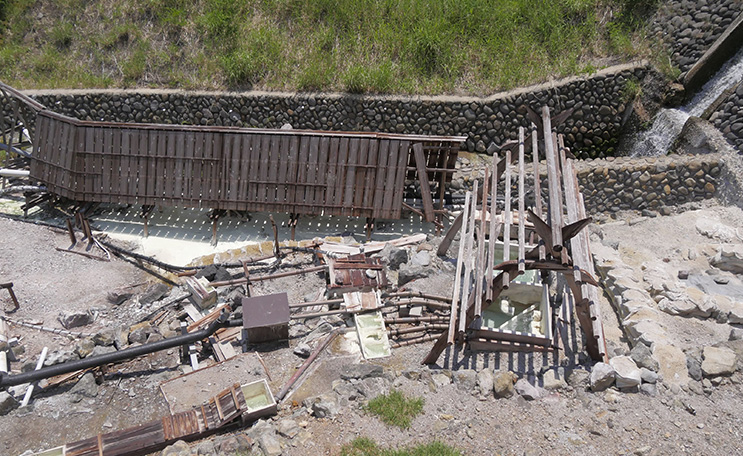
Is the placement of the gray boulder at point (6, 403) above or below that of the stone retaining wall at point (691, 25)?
below

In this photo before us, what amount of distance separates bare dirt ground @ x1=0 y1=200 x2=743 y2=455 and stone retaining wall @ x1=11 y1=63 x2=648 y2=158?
500cm

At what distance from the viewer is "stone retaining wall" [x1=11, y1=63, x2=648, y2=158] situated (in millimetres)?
14953

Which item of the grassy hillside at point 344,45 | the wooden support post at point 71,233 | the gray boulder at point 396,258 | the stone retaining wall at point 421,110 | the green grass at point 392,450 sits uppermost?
the grassy hillside at point 344,45

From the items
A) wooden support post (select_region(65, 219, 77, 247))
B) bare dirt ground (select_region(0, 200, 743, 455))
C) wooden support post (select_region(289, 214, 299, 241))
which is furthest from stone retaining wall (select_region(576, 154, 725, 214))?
wooden support post (select_region(65, 219, 77, 247))

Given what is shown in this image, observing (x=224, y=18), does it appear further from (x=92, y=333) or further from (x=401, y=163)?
(x=92, y=333)

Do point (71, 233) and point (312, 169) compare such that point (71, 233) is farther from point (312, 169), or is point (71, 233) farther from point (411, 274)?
point (411, 274)

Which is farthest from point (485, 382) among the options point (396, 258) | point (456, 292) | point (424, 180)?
point (424, 180)

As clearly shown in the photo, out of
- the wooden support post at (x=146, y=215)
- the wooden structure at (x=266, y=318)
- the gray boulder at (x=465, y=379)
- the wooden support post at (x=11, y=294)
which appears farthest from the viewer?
the wooden support post at (x=146, y=215)

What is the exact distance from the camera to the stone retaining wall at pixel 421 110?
14953 millimetres

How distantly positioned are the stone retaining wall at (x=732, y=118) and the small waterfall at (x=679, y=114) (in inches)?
25.9

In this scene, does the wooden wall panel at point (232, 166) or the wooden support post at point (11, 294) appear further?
the wooden wall panel at point (232, 166)

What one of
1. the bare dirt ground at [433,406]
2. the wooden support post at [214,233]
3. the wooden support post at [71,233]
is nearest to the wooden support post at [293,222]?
the wooden support post at [214,233]

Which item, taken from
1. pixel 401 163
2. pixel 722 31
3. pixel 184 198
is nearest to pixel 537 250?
pixel 401 163

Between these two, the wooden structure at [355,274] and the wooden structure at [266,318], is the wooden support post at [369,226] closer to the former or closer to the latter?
the wooden structure at [355,274]
